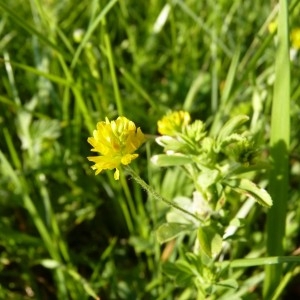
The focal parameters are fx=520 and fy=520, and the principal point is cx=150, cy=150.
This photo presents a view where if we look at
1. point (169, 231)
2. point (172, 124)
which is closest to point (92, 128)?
point (172, 124)

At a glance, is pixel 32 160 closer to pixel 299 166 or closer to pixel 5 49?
pixel 5 49

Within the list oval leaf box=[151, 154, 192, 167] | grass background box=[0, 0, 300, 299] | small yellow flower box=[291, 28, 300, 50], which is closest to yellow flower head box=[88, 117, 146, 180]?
oval leaf box=[151, 154, 192, 167]

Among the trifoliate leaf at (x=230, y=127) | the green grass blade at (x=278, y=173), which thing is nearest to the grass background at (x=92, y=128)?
the green grass blade at (x=278, y=173)

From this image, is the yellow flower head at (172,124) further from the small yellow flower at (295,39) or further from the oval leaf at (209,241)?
the small yellow flower at (295,39)

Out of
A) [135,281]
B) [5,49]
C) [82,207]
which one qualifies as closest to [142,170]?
[82,207]

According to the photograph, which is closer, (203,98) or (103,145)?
(103,145)

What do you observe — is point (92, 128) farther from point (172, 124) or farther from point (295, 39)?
point (295, 39)
